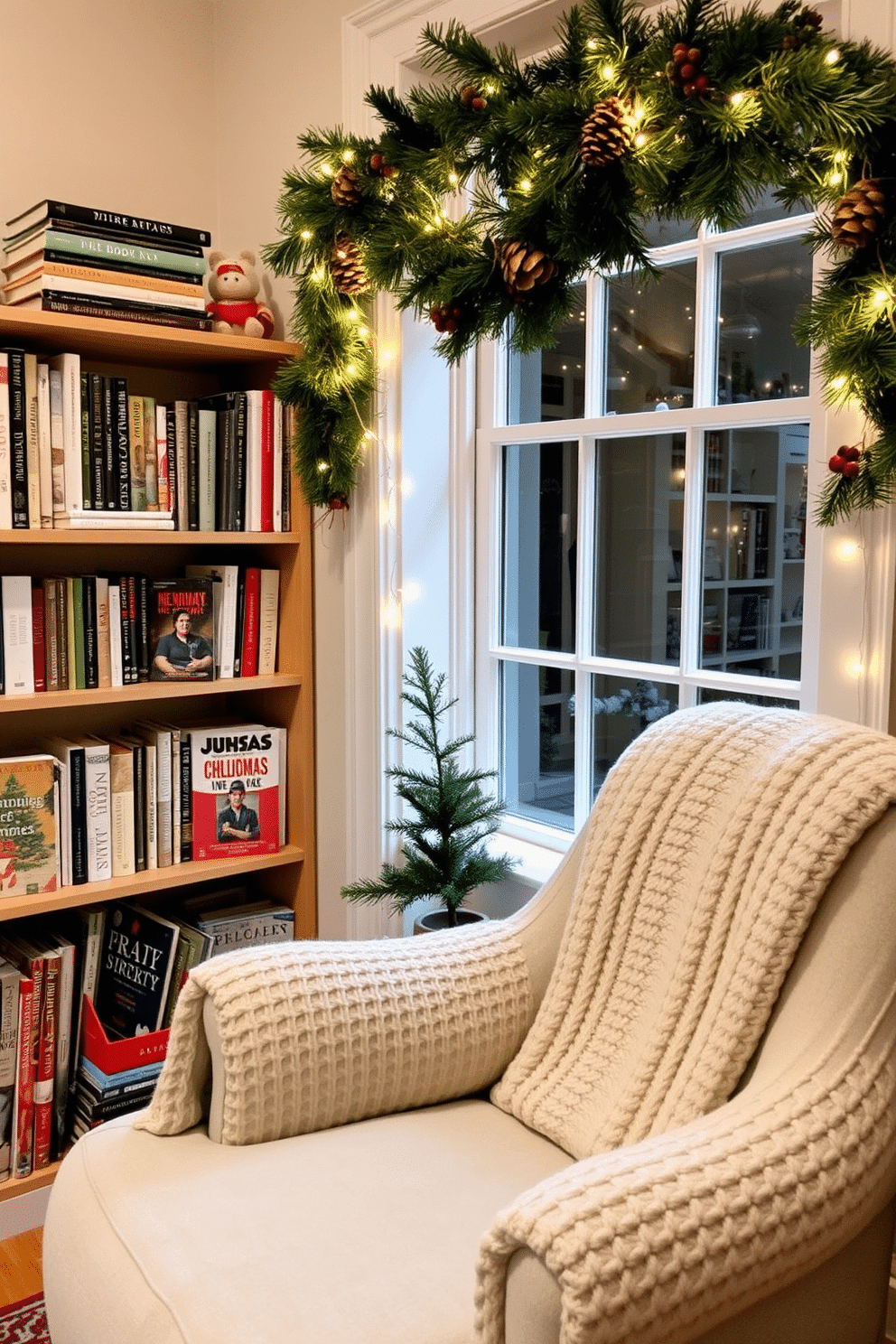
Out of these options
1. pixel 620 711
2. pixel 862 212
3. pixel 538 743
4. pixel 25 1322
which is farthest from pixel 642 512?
pixel 25 1322

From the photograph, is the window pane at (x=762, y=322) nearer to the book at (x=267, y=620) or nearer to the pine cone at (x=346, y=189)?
the pine cone at (x=346, y=189)

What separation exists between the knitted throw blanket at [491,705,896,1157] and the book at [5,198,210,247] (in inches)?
50.1

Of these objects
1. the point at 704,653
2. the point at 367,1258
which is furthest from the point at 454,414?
the point at 367,1258

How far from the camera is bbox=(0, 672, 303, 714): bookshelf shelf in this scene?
78.4 inches

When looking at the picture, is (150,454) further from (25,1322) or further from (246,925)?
(25,1322)

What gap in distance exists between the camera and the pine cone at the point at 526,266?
60.8 inches

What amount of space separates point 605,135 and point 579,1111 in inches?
47.7

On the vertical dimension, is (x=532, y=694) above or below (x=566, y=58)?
below

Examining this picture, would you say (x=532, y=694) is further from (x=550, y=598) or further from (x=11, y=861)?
(x=11, y=861)

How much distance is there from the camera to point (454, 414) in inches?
87.2

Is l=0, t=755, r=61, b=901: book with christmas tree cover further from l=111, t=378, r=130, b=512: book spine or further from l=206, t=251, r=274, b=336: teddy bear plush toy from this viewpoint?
l=206, t=251, r=274, b=336: teddy bear plush toy

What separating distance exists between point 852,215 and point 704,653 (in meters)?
0.79

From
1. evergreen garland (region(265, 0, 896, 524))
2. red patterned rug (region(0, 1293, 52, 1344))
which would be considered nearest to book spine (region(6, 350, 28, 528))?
evergreen garland (region(265, 0, 896, 524))

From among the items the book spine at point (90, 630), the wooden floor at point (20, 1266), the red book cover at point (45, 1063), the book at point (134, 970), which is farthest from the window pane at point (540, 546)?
the wooden floor at point (20, 1266)
